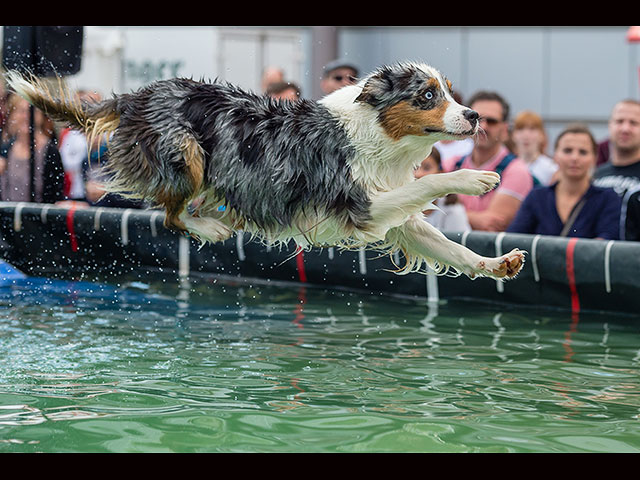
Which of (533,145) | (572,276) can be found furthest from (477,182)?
(533,145)

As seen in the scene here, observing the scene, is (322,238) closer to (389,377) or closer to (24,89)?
(389,377)

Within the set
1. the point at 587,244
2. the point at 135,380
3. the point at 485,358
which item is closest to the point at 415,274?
the point at 587,244

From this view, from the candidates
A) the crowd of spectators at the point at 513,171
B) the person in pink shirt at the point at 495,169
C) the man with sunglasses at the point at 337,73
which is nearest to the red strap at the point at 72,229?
the crowd of spectators at the point at 513,171

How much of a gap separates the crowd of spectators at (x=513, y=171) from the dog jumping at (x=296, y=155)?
0.81 metres

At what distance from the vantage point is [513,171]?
873 centimetres

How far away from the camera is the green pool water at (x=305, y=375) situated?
14.2 ft

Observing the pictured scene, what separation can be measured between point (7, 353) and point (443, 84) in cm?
272

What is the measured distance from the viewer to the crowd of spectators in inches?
309

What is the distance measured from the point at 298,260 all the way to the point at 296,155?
11.1 feet

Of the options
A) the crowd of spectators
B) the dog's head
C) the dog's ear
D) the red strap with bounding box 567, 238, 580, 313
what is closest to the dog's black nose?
the dog's head

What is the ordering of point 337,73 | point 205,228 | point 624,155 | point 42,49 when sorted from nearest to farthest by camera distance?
point 205,228, point 624,155, point 42,49, point 337,73

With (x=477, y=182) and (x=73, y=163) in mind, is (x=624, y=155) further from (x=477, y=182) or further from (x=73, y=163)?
(x=73, y=163)

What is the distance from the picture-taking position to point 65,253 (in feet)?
31.1

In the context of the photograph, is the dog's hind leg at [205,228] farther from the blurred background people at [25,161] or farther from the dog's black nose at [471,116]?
the blurred background people at [25,161]
